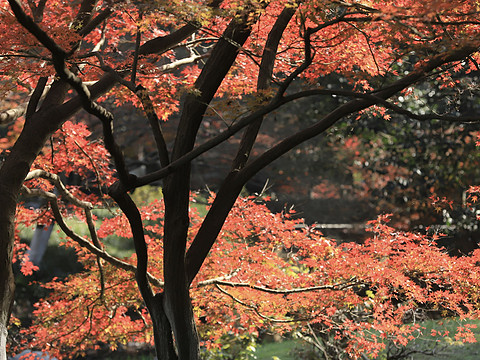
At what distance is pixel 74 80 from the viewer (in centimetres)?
363

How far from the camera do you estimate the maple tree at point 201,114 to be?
12.8 feet

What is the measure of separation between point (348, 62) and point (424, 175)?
7.33 metres

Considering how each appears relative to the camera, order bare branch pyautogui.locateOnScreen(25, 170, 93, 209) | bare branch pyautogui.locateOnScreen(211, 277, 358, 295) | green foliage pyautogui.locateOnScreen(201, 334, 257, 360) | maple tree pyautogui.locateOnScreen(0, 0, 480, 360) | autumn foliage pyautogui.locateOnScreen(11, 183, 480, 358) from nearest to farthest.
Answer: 1. maple tree pyautogui.locateOnScreen(0, 0, 480, 360)
2. bare branch pyautogui.locateOnScreen(25, 170, 93, 209)
3. autumn foliage pyautogui.locateOnScreen(11, 183, 480, 358)
4. bare branch pyautogui.locateOnScreen(211, 277, 358, 295)
5. green foliage pyautogui.locateOnScreen(201, 334, 257, 360)

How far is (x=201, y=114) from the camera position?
4.77 metres

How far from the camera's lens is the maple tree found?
390 cm

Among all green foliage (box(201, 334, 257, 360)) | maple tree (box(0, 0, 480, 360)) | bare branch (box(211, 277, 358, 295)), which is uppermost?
maple tree (box(0, 0, 480, 360))

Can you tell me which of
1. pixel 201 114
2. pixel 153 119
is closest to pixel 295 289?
pixel 201 114

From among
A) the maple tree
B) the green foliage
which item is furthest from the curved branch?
the green foliage

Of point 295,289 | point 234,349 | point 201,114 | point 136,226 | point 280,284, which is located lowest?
point 234,349

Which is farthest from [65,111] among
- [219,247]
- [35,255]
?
[35,255]

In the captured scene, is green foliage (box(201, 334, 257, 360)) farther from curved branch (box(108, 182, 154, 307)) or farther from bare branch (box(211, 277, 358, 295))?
curved branch (box(108, 182, 154, 307))

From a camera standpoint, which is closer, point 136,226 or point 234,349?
point 136,226

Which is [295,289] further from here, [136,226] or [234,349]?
[234,349]

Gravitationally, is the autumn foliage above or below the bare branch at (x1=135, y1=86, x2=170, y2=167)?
below
